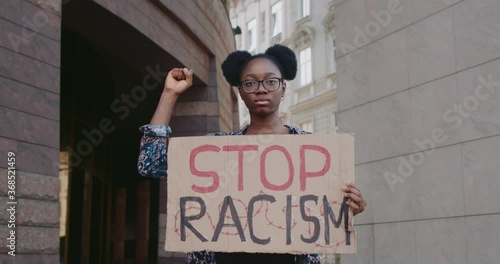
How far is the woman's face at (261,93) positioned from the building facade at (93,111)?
2.97 meters

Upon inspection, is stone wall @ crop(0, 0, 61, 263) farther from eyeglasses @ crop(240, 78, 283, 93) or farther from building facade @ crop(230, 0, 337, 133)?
building facade @ crop(230, 0, 337, 133)

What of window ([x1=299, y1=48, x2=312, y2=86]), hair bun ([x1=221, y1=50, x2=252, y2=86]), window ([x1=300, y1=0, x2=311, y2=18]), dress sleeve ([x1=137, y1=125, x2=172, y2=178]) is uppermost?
window ([x1=300, y1=0, x2=311, y2=18])

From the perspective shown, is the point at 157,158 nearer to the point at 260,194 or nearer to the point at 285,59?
the point at 260,194

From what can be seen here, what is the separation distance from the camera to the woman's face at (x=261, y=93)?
3273 mm

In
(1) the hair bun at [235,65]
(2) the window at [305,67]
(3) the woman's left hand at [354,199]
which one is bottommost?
(3) the woman's left hand at [354,199]

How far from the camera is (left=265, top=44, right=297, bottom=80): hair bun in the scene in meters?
3.54

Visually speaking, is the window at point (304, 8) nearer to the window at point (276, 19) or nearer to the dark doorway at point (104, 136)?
the window at point (276, 19)

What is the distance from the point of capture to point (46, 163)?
601 centimetres

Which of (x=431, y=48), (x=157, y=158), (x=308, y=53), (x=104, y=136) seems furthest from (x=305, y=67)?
(x=157, y=158)

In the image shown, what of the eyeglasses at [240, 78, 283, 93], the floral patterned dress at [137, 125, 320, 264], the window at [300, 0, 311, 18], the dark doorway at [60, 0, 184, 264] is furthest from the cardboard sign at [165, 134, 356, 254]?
the window at [300, 0, 311, 18]

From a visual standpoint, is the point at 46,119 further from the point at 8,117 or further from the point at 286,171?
the point at 286,171

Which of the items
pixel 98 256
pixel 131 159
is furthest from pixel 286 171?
pixel 131 159

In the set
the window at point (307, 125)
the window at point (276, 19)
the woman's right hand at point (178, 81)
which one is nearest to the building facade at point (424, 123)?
the woman's right hand at point (178, 81)

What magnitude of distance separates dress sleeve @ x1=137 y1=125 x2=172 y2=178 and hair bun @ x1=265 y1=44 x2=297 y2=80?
2.33ft
